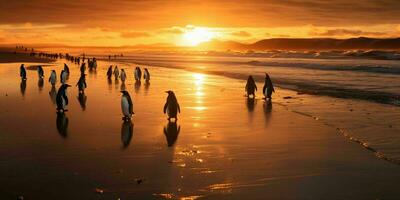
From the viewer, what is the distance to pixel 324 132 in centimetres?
1178

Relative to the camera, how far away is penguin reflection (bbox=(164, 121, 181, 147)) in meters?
10.5

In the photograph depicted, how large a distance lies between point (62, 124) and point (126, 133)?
2.00 metres

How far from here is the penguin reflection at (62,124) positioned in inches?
438

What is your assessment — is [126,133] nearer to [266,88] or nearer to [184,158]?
[184,158]

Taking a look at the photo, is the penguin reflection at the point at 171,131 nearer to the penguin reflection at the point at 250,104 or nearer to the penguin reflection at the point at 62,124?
the penguin reflection at the point at 62,124

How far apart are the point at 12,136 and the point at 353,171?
6.74m

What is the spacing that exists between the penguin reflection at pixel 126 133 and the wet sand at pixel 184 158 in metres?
0.02

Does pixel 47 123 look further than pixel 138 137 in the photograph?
Yes

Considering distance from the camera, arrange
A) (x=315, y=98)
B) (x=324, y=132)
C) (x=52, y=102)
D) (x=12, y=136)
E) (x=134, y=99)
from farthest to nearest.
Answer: (x=315, y=98) → (x=134, y=99) → (x=52, y=102) → (x=324, y=132) → (x=12, y=136)

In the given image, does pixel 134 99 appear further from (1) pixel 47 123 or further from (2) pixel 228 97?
(1) pixel 47 123

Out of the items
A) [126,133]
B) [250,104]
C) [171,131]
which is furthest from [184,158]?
[250,104]

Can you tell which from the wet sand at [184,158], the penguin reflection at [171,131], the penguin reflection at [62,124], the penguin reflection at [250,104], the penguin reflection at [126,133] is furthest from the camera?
the penguin reflection at [250,104]

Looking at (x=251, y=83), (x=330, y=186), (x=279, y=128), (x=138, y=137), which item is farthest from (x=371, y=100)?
(x=330, y=186)

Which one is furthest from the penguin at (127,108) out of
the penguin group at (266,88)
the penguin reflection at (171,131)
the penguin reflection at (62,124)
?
the penguin group at (266,88)
